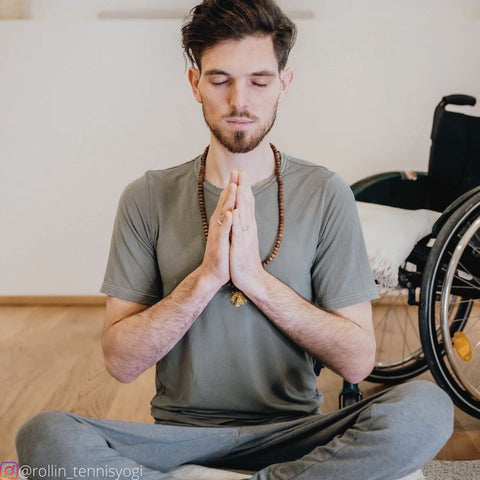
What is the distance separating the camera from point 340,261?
1.29m

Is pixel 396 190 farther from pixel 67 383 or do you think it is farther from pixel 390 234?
pixel 67 383

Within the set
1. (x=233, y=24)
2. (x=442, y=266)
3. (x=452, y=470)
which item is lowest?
(x=452, y=470)

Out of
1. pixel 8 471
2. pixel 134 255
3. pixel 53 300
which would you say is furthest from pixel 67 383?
pixel 134 255

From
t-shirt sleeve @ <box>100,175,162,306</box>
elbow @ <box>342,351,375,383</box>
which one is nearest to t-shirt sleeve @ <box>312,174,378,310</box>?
elbow @ <box>342,351,375,383</box>

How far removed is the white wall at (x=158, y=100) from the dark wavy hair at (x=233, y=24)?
1756 mm

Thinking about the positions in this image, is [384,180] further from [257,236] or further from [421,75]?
[257,236]

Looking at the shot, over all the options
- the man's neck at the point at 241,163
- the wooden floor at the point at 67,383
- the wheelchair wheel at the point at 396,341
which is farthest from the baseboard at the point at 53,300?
the man's neck at the point at 241,163

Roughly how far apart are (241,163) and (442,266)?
0.78 m

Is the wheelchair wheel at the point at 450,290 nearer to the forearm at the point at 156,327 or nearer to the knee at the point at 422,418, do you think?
the knee at the point at 422,418

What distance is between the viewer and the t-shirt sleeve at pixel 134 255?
1313mm

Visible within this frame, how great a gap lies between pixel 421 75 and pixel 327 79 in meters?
0.44

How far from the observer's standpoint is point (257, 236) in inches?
49.5

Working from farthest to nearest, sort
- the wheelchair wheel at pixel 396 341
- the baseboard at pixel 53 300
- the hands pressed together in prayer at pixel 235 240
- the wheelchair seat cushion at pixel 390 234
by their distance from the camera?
the baseboard at pixel 53 300
the wheelchair wheel at pixel 396 341
the wheelchair seat cushion at pixel 390 234
the hands pressed together in prayer at pixel 235 240

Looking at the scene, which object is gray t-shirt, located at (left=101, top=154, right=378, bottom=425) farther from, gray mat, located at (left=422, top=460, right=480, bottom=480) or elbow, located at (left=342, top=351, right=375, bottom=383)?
gray mat, located at (left=422, top=460, right=480, bottom=480)
